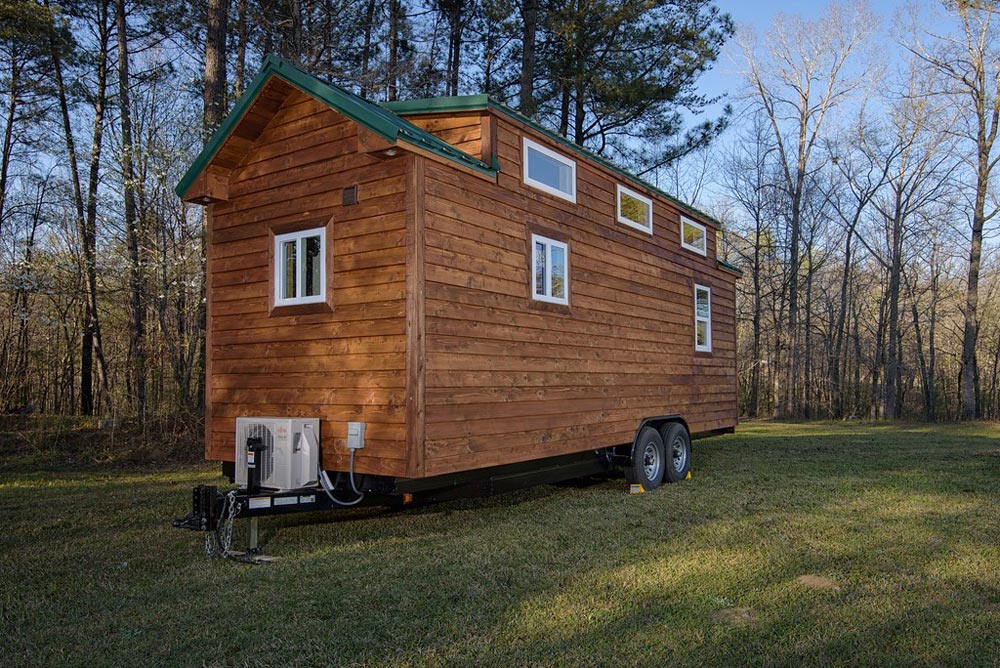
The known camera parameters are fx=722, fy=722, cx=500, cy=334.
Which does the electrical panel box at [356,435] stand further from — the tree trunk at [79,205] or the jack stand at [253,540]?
the tree trunk at [79,205]

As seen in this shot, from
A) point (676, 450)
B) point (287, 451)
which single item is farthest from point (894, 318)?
point (287, 451)

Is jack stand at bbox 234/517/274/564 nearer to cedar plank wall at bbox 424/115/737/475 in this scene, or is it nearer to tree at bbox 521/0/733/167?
cedar plank wall at bbox 424/115/737/475

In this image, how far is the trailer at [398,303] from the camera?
5672 mm

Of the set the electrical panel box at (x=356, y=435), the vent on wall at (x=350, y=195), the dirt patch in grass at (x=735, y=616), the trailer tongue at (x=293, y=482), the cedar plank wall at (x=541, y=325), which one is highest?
the vent on wall at (x=350, y=195)

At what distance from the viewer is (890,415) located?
23266 millimetres

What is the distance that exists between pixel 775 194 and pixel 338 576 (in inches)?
1002

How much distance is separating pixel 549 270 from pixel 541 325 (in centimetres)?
63

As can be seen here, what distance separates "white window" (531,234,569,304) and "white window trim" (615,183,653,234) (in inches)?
58.3

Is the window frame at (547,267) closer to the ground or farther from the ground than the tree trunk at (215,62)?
closer to the ground

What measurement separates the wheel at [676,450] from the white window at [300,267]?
5018 millimetres

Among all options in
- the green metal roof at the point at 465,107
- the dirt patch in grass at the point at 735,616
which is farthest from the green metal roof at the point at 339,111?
the dirt patch in grass at the point at 735,616

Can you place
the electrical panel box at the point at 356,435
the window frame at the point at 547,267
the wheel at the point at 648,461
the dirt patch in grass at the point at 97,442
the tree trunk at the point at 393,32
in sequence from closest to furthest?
1. the electrical panel box at the point at 356,435
2. the window frame at the point at 547,267
3. the wheel at the point at 648,461
4. the dirt patch in grass at the point at 97,442
5. the tree trunk at the point at 393,32

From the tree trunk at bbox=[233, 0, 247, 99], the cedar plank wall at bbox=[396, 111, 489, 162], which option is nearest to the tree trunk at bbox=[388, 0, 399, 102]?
the tree trunk at bbox=[233, 0, 247, 99]

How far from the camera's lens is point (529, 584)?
15.3 ft
